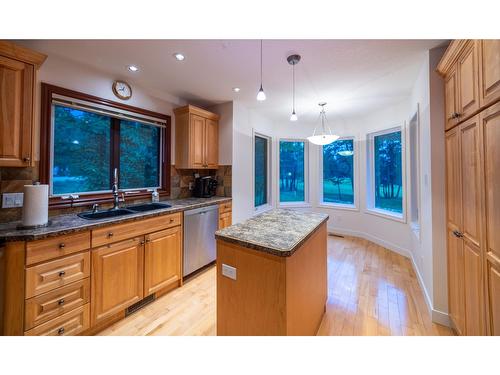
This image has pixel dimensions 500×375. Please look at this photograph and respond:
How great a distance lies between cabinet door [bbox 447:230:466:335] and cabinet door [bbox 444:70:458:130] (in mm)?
921

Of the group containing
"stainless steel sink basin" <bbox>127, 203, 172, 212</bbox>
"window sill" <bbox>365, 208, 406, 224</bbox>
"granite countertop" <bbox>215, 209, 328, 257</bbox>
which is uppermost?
"stainless steel sink basin" <bbox>127, 203, 172, 212</bbox>

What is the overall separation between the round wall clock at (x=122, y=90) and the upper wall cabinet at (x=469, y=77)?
318 centimetres

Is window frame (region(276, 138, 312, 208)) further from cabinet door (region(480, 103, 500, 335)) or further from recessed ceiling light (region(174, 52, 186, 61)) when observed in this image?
cabinet door (region(480, 103, 500, 335))

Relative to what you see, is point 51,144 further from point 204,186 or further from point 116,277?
point 204,186

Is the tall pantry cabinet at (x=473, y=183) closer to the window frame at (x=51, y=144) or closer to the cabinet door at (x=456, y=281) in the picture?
the cabinet door at (x=456, y=281)

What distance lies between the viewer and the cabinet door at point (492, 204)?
1.03 metres

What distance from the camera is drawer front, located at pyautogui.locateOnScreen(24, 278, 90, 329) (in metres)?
1.32

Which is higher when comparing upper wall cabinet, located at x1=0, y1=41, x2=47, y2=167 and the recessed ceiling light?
the recessed ceiling light

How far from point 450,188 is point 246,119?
9.57 feet

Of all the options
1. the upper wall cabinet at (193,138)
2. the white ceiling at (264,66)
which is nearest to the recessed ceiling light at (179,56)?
the white ceiling at (264,66)

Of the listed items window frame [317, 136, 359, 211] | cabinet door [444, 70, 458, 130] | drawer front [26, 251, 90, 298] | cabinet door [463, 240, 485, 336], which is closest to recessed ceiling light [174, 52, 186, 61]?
drawer front [26, 251, 90, 298]

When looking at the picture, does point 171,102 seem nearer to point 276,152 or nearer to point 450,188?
point 276,152

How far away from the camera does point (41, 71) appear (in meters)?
1.81
